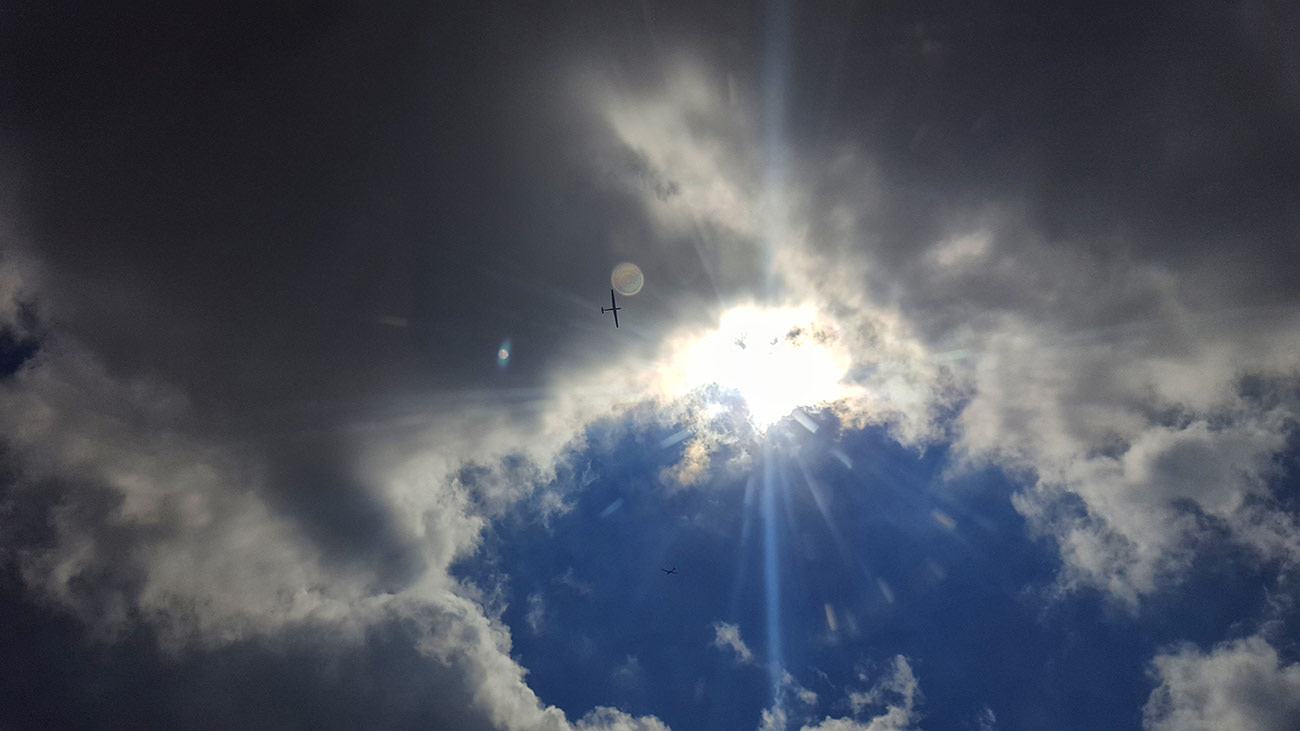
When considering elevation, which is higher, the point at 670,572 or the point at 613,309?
the point at 613,309

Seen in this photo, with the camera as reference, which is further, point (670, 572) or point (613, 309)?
point (670, 572)

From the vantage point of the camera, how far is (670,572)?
193m

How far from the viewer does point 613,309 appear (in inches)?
6718

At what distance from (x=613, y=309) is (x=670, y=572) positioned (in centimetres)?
7159
